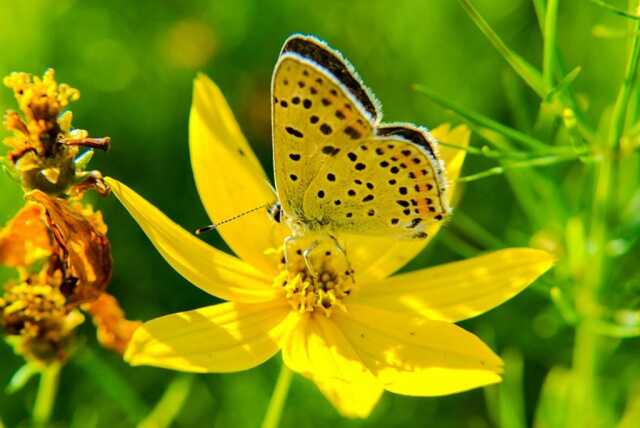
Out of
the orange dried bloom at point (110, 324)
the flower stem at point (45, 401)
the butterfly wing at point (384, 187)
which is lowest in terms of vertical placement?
the flower stem at point (45, 401)

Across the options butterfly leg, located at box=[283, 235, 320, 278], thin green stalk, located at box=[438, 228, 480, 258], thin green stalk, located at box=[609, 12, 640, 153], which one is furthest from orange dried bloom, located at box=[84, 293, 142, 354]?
thin green stalk, located at box=[609, 12, 640, 153]

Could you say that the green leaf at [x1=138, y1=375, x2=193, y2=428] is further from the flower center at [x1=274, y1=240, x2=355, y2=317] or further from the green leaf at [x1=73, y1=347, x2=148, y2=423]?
the flower center at [x1=274, y1=240, x2=355, y2=317]

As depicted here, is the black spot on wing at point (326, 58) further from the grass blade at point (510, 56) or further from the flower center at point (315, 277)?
the flower center at point (315, 277)

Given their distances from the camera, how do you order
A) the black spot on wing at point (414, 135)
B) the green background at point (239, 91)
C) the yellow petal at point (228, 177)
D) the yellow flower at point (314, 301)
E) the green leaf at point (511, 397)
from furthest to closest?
the green background at point (239, 91)
the green leaf at point (511, 397)
the yellow petal at point (228, 177)
the black spot on wing at point (414, 135)
the yellow flower at point (314, 301)

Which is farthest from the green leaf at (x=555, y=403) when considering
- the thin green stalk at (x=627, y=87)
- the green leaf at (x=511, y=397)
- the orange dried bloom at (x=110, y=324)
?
the orange dried bloom at (x=110, y=324)

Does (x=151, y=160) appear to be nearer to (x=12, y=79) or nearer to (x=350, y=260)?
(x=350, y=260)

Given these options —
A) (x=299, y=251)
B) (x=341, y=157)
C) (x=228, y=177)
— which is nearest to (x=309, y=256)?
(x=299, y=251)

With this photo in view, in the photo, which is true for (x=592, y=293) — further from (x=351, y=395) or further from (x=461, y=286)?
(x=351, y=395)

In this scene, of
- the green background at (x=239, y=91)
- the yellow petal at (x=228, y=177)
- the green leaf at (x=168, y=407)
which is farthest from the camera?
the green background at (x=239, y=91)
